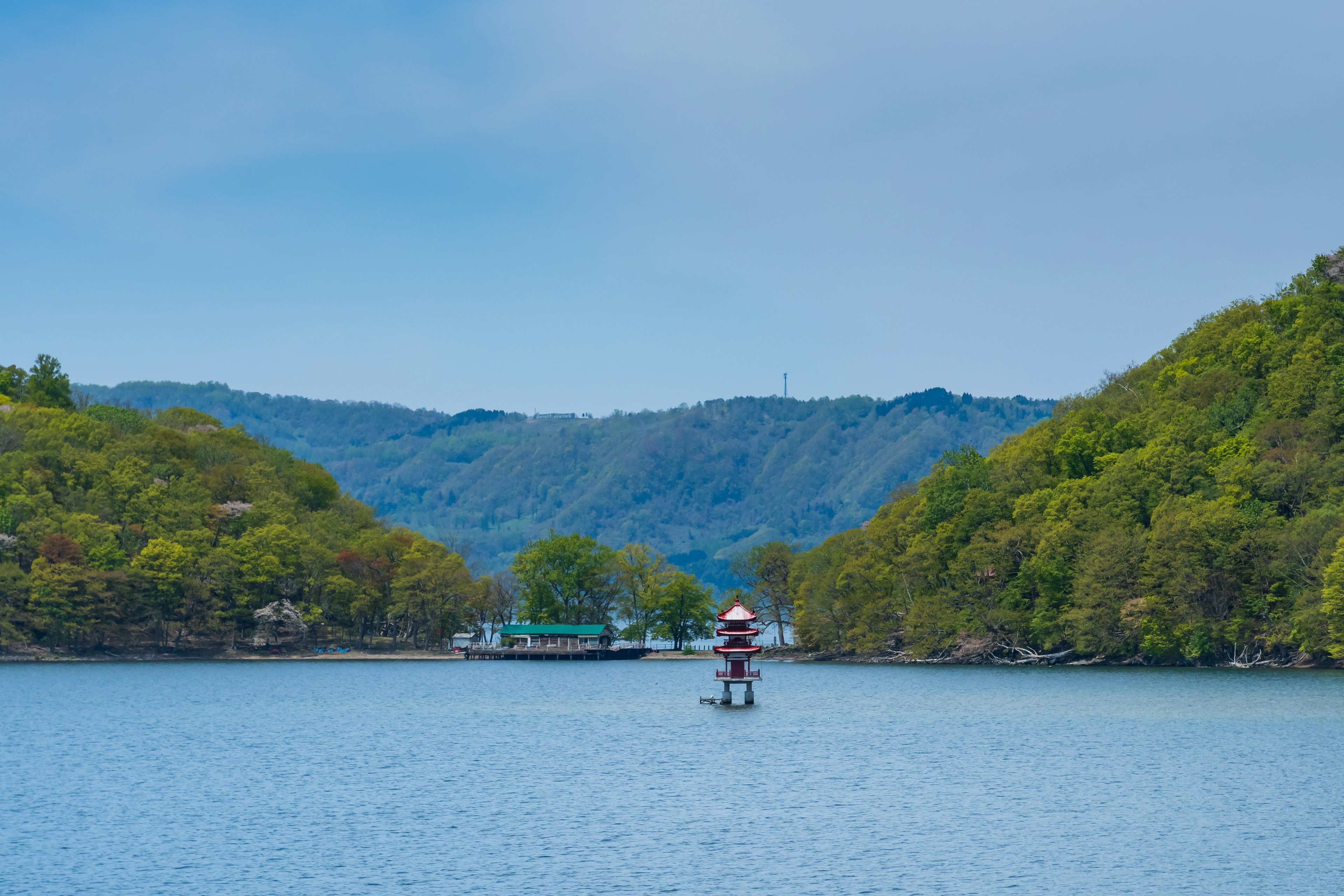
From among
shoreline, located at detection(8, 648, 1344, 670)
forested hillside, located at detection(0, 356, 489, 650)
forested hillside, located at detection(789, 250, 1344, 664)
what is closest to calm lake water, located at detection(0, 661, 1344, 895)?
forested hillside, located at detection(789, 250, 1344, 664)

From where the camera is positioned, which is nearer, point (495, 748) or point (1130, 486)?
point (495, 748)

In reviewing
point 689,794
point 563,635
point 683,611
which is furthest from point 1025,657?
point 689,794

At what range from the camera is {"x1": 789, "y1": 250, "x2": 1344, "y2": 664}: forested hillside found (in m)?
100

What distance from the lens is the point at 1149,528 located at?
112812 mm

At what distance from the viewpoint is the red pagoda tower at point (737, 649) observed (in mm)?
77875

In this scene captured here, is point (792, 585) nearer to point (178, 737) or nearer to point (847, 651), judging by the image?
point (847, 651)

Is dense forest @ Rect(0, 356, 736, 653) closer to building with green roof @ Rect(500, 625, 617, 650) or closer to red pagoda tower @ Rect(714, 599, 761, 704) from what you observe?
building with green roof @ Rect(500, 625, 617, 650)

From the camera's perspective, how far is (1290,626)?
96.2 meters

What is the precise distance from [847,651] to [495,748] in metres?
79.1

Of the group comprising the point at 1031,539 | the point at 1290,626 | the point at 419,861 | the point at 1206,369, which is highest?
the point at 1206,369

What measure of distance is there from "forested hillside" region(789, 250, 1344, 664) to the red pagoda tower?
37797mm

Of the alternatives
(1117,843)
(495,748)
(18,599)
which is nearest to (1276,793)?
(1117,843)

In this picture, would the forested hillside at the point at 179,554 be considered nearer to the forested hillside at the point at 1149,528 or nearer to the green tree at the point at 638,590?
the green tree at the point at 638,590

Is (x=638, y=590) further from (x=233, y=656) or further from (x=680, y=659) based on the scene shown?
(x=233, y=656)
